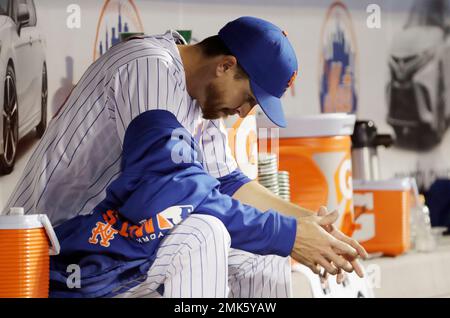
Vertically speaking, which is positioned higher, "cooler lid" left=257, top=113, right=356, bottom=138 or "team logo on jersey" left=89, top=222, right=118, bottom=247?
"team logo on jersey" left=89, top=222, right=118, bottom=247

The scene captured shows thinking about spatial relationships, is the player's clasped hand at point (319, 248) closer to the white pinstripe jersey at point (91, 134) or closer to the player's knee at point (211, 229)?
the player's knee at point (211, 229)

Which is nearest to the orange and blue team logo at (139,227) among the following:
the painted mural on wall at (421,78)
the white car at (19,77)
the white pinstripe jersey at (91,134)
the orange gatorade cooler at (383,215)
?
the white pinstripe jersey at (91,134)

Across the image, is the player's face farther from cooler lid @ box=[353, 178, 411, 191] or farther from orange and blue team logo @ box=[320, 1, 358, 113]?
orange and blue team logo @ box=[320, 1, 358, 113]

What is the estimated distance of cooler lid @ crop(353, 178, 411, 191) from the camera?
519cm

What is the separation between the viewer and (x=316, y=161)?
4797 mm

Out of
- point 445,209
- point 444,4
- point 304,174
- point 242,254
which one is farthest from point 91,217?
point 444,4

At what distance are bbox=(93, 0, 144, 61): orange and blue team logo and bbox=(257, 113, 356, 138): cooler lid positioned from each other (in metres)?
0.80

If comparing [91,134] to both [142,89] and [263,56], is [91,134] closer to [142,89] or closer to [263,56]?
[142,89]

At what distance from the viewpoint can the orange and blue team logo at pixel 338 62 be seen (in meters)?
5.55

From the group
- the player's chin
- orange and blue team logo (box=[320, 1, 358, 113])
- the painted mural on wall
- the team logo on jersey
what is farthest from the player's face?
the painted mural on wall

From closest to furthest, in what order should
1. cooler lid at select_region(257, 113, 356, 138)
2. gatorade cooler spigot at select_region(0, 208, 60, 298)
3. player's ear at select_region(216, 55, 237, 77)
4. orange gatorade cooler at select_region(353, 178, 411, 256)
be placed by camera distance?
gatorade cooler spigot at select_region(0, 208, 60, 298) → player's ear at select_region(216, 55, 237, 77) → cooler lid at select_region(257, 113, 356, 138) → orange gatorade cooler at select_region(353, 178, 411, 256)

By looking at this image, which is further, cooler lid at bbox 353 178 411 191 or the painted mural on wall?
the painted mural on wall

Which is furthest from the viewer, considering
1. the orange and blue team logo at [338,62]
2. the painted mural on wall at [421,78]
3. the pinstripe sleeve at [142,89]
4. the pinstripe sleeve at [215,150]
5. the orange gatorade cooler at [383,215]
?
the painted mural on wall at [421,78]

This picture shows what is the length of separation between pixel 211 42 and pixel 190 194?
2.02 feet
